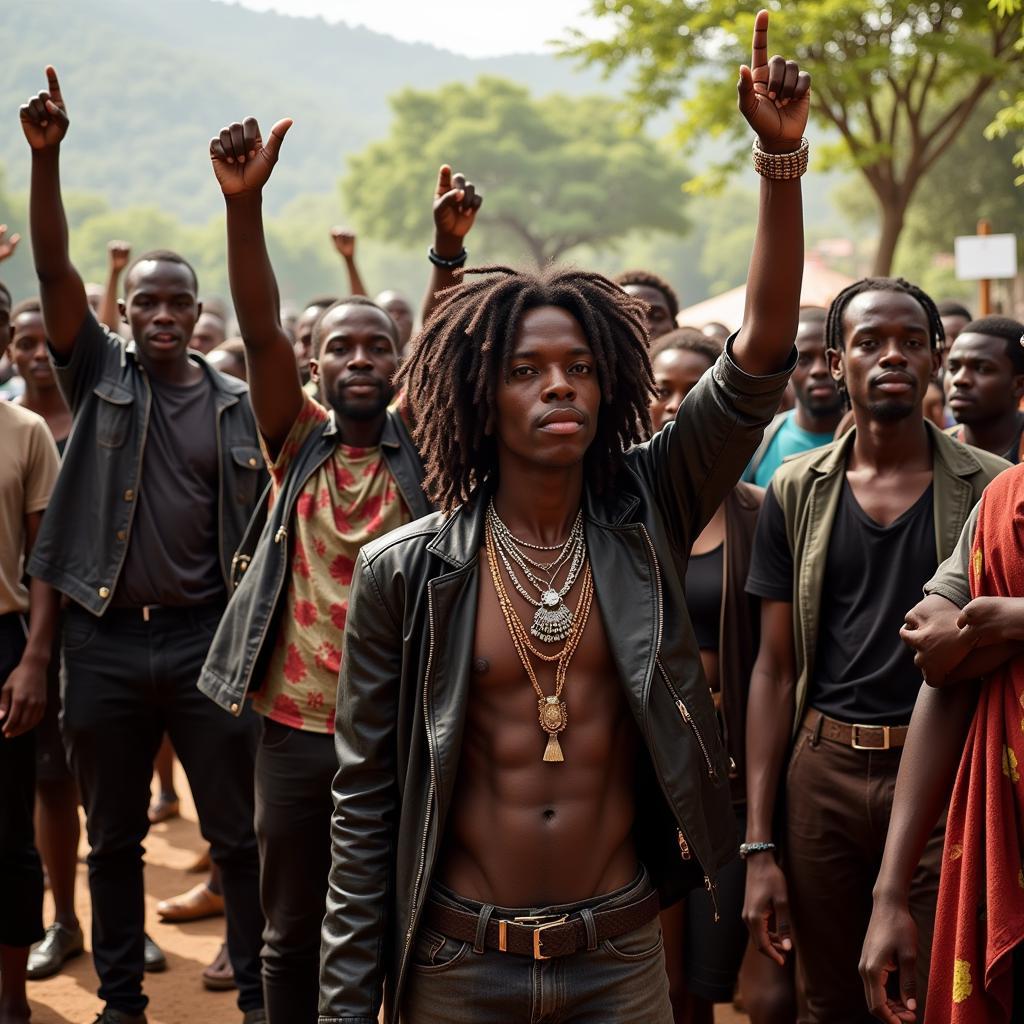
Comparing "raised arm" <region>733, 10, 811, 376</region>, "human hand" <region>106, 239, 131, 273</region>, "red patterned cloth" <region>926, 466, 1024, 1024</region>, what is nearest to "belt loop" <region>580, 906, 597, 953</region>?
"red patterned cloth" <region>926, 466, 1024, 1024</region>

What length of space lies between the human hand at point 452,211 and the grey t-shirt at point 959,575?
2.00 metres

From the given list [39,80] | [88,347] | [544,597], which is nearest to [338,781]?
[544,597]

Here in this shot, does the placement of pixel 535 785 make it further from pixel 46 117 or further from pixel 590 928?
pixel 46 117

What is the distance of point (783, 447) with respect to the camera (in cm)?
599

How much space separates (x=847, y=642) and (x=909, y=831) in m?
1.01

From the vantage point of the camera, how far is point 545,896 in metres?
2.78

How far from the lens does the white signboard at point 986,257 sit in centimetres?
1004

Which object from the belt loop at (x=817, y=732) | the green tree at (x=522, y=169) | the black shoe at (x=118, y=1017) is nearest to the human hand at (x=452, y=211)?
the belt loop at (x=817, y=732)

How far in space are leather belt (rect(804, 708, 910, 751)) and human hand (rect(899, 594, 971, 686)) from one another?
0.84 metres

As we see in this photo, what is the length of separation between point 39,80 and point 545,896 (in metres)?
172

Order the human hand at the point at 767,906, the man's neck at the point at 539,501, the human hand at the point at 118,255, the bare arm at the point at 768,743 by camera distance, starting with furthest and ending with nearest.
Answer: the human hand at the point at 118,255, the bare arm at the point at 768,743, the human hand at the point at 767,906, the man's neck at the point at 539,501

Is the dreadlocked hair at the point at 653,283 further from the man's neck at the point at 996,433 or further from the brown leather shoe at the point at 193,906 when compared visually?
the brown leather shoe at the point at 193,906

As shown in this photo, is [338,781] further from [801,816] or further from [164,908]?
[164,908]

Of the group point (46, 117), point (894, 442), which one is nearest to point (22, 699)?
point (46, 117)
